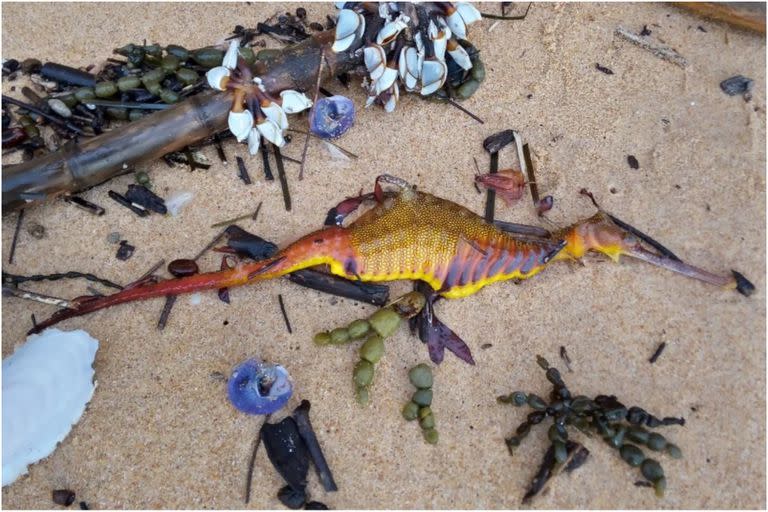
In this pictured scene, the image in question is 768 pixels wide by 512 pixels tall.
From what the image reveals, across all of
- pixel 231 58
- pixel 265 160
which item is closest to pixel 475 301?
pixel 265 160

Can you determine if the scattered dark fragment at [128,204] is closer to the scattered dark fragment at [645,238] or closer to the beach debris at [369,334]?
the beach debris at [369,334]

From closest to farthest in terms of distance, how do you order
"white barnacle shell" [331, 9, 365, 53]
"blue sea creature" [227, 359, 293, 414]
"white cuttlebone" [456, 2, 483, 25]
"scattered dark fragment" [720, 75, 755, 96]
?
1. "blue sea creature" [227, 359, 293, 414]
2. "white barnacle shell" [331, 9, 365, 53]
3. "white cuttlebone" [456, 2, 483, 25]
4. "scattered dark fragment" [720, 75, 755, 96]

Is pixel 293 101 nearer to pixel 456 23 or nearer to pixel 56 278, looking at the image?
pixel 456 23

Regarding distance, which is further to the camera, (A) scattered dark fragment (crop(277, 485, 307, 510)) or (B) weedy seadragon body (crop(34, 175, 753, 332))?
(B) weedy seadragon body (crop(34, 175, 753, 332))

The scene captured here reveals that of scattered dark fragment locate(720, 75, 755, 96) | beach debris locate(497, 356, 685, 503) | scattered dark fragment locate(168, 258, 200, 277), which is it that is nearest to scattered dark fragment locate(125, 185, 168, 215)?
scattered dark fragment locate(168, 258, 200, 277)

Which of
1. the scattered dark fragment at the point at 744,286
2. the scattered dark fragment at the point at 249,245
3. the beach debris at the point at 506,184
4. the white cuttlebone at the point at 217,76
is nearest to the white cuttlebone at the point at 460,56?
the beach debris at the point at 506,184

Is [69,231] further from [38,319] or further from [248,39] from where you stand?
[248,39]

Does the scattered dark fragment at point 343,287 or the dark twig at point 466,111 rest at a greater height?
the dark twig at point 466,111

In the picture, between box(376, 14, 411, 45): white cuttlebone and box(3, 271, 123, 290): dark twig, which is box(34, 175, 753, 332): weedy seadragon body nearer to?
box(3, 271, 123, 290): dark twig
